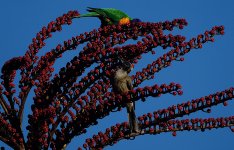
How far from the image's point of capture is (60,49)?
471 cm

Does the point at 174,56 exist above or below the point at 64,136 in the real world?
above

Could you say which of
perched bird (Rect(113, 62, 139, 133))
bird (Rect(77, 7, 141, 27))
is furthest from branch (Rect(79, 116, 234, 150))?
bird (Rect(77, 7, 141, 27))

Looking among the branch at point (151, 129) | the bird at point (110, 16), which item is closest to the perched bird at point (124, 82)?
the branch at point (151, 129)

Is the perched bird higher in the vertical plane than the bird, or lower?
lower

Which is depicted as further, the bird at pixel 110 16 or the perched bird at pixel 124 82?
the bird at pixel 110 16

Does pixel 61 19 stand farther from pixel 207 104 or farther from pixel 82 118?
pixel 207 104

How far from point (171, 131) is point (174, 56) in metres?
0.92

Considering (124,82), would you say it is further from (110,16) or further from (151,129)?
(110,16)

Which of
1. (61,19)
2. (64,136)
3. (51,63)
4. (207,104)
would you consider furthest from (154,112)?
(61,19)

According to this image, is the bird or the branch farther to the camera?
the bird

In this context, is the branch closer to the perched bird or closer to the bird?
the perched bird

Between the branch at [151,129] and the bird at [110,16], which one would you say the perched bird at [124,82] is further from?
the bird at [110,16]

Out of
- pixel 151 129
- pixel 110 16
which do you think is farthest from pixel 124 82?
pixel 110 16

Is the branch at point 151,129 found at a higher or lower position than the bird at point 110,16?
lower
